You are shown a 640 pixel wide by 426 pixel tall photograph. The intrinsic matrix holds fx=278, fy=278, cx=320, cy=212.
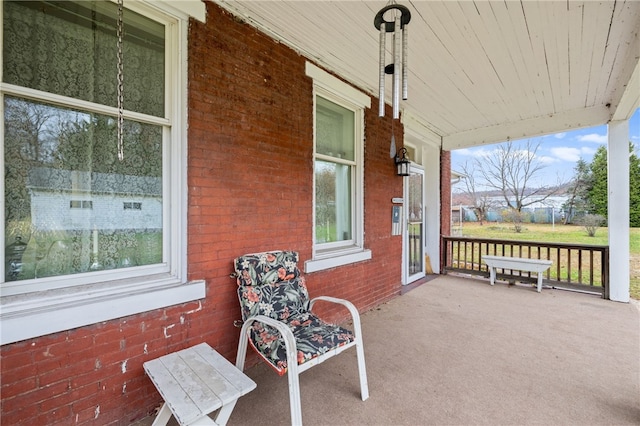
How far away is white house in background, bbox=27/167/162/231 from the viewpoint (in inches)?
58.7

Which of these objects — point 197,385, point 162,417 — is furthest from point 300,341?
point 162,417

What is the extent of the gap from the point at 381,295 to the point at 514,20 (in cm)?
321

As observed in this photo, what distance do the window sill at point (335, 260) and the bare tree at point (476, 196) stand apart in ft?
34.1

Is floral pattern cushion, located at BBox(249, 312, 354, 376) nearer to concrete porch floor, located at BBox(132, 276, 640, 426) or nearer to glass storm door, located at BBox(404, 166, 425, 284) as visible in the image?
concrete porch floor, located at BBox(132, 276, 640, 426)

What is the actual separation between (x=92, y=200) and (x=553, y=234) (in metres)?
12.0

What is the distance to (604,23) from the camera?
228cm

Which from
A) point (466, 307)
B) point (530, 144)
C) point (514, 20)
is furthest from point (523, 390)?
point (530, 144)

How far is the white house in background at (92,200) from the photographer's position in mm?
1490

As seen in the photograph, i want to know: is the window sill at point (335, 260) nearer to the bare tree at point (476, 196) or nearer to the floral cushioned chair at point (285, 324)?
the floral cushioned chair at point (285, 324)

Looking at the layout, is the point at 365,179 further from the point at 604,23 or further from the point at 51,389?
the point at 51,389

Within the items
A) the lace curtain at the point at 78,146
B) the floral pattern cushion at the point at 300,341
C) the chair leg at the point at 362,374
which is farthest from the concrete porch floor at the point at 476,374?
the lace curtain at the point at 78,146

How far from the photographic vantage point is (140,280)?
5.67 feet

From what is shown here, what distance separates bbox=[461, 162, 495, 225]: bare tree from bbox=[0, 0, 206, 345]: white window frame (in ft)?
40.2

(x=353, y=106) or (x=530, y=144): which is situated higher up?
(x=530, y=144)
